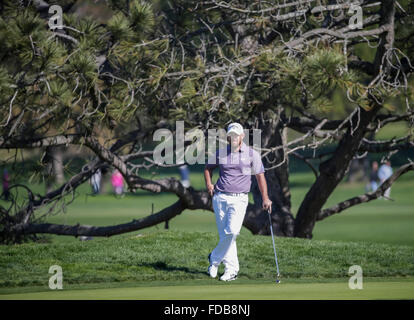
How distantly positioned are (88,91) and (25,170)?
3.61 meters

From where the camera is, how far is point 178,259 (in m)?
11.9

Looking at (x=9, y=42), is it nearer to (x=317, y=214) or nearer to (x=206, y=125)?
(x=206, y=125)

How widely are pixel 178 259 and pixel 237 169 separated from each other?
2.54 meters

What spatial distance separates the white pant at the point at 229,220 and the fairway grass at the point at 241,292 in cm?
37

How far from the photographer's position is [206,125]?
1361cm

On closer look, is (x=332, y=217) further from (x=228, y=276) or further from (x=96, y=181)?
(x=228, y=276)

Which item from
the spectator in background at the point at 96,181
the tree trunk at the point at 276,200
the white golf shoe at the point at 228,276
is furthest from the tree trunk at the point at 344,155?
the white golf shoe at the point at 228,276

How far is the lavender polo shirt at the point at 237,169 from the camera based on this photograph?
32.0 feet

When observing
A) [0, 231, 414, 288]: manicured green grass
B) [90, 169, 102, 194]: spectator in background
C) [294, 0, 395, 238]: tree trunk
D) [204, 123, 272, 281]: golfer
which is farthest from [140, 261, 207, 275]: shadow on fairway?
[90, 169, 102, 194]: spectator in background

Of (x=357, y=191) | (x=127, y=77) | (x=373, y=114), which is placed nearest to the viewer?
(x=127, y=77)
